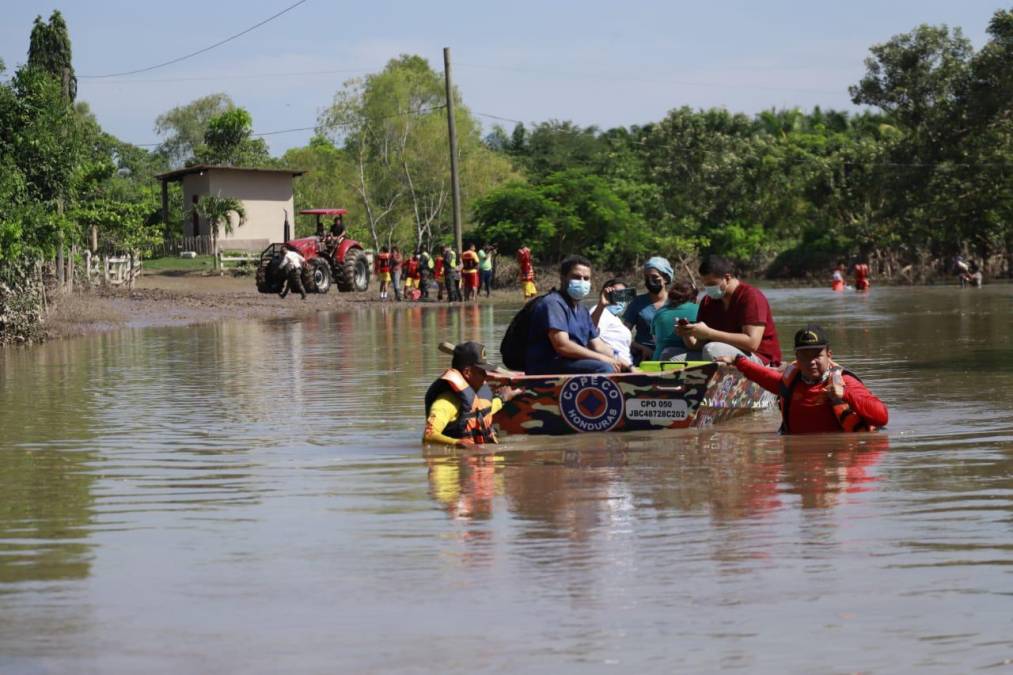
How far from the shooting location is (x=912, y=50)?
5900cm

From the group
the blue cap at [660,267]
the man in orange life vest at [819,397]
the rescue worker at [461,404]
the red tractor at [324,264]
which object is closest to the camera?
→ the man in orange life vest at [819,397]

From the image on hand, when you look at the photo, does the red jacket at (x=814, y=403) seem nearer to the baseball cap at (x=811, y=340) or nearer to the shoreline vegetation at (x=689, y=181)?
the baseball cap at (x=811, y=340)

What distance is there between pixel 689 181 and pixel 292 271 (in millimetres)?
36427

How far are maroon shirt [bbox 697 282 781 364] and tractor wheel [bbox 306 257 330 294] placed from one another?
105ft

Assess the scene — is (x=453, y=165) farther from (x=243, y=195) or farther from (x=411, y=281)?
(x=243, y=195)

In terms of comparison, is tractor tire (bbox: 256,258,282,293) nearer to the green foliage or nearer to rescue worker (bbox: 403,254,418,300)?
rescue worker (bbox: 403,254,418,300)

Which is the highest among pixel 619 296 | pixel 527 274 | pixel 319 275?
pixel 319 275

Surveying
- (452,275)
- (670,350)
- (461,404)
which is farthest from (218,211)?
(461,404)

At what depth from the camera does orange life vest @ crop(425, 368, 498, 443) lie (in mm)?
10266

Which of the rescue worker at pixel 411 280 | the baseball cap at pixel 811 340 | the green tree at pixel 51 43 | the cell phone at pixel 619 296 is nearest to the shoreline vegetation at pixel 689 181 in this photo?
the green tree at pixel 51 43

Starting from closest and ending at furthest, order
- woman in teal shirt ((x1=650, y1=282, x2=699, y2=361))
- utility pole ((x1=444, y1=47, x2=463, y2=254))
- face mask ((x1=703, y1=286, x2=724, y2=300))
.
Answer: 1. face mask ((x1=703, y1=286, x2=724, y2=300))
2. woman in teal shirt ((x1=650, y1=282, x2=699, y2=361))
3. utility pole ((x1=444, y1=47, x2=463, y2=254))

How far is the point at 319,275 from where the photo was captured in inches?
1704

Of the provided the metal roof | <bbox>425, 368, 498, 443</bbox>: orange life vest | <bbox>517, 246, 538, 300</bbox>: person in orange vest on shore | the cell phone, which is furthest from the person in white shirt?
the metal roof

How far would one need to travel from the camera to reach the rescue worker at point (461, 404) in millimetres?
10211
